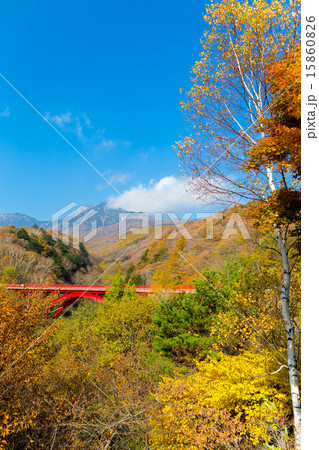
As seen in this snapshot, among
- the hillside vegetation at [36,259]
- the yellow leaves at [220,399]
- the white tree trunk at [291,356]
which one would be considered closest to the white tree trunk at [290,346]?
the white tree trunk at [291,356]

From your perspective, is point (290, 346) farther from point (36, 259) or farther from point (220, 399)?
point (36, 259)

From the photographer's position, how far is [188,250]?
36.9 m

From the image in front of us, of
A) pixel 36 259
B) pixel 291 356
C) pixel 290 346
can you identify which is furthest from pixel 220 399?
pixel 36 259

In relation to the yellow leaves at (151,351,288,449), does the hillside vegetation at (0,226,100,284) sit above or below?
above

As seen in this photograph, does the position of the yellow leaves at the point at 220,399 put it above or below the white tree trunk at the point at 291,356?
below

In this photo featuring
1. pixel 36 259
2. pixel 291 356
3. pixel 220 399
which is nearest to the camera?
pixel 291 356

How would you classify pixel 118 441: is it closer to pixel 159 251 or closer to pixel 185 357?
pixel 185 357

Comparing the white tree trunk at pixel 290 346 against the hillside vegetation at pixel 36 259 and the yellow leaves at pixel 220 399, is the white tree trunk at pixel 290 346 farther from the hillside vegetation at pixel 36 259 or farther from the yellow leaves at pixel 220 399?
the hillside vegetation at pixel 36 259

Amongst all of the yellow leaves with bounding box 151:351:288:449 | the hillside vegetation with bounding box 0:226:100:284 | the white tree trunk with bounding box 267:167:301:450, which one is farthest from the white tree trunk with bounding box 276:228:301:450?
the hillside vegetation with bounding box 0:226:100:284

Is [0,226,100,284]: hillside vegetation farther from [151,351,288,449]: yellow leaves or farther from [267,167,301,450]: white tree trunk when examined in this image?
[267,167,301,450]: white tree trunk

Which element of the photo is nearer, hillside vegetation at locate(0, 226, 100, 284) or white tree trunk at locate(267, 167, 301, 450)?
white tree trunk at locate(267, 167, 301, 450)

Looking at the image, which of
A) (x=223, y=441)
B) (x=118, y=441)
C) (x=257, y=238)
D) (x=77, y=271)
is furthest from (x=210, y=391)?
(x=257, y=238)

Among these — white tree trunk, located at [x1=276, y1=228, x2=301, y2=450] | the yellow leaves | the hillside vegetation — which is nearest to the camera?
white tree trunk, located at [x1=276, y1=228, x2=301, y2=450]

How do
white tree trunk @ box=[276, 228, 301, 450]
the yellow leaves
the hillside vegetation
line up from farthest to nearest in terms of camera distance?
the hillside vegetation
the yellow leaves
white tree trunk @ box=[276, 228, 301, 450]
